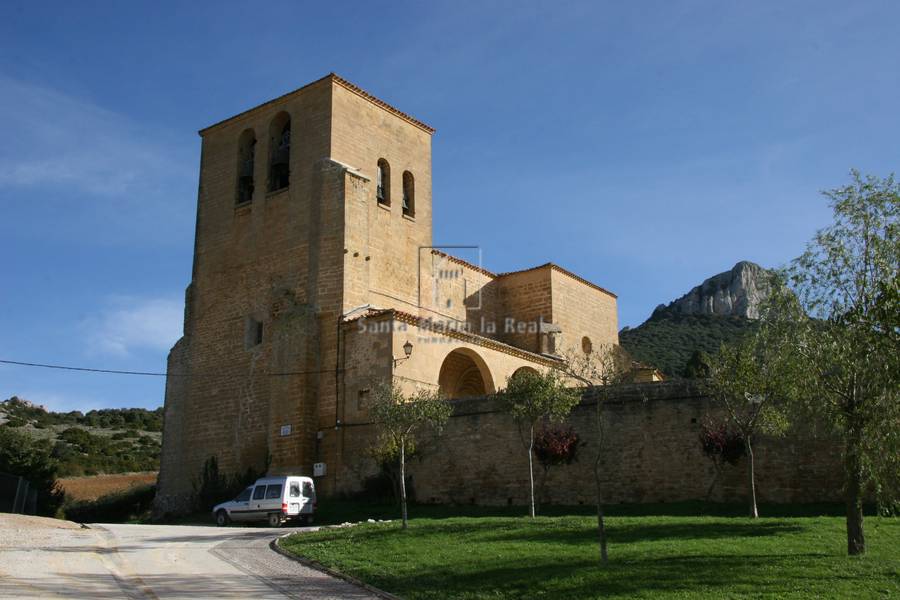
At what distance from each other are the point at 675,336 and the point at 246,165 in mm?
37426

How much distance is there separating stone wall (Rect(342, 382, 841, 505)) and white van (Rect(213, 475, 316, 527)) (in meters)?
2.79

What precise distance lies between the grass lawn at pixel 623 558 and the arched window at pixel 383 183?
1550 cm

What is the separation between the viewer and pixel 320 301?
85.3 ft

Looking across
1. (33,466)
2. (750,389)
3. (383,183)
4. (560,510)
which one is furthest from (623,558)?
(33,466)

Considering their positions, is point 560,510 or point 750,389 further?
point 560,510

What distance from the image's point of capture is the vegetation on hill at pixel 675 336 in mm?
52938

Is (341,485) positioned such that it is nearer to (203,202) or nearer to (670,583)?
(203,202)

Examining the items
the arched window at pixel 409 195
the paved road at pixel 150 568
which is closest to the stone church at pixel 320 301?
the arched window at pixel 409 195

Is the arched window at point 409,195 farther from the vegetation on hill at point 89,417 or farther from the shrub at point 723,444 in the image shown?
the vegetation on hill at point 89,417

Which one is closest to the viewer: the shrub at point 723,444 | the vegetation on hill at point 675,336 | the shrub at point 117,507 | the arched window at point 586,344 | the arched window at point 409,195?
the shrub at point 723,444

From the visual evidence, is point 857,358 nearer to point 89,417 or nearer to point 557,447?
point 557,447

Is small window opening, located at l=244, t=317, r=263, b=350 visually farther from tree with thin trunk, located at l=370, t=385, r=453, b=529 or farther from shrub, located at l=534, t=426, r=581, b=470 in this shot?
shrub, located at l=534, t=426, r=581, b=470

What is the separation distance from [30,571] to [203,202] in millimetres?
21047

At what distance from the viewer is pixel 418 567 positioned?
1173 cm
